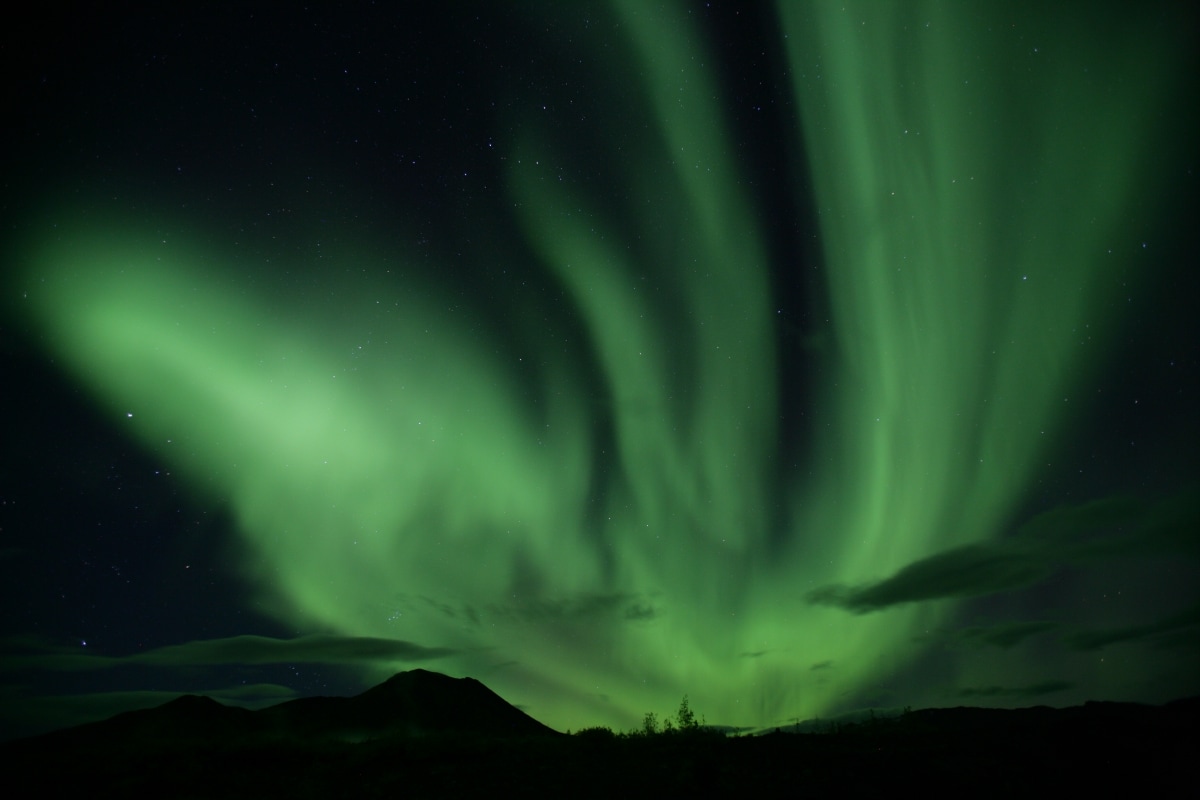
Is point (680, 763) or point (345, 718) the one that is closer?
point (680, 763)

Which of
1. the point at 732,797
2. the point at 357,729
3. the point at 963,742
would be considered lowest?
the point at 732,797

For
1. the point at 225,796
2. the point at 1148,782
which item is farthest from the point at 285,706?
the point at 1148,782

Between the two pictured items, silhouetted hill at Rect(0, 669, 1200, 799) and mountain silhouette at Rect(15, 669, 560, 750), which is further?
mountain silhouette at Rect(15, 669, 560, 750)

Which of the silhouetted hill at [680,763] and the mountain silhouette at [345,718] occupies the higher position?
the mountain silhouette at [345,718]

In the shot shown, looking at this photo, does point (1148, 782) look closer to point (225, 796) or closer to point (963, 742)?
point (963, 742)

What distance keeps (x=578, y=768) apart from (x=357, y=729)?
70.0 m

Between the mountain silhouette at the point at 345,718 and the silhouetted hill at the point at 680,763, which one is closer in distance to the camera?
the silhouetted hill at the point at 680,763

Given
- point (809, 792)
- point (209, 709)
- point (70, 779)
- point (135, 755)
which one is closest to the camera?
point (809, 792)

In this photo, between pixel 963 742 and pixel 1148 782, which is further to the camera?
pixel 963 742

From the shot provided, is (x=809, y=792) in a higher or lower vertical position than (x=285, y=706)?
lower

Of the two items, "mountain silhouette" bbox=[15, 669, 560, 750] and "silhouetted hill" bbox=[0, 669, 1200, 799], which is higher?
"mountain silhouette" bbox=[15, 669, 560, 750]

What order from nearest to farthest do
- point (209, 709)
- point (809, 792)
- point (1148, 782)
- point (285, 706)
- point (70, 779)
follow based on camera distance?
point (809, 792)
point (1148, 782)
point (70, 779)
point (209, 709)
point (285, 706)

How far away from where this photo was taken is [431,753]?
25.2 metres

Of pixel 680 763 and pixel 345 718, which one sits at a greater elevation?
pixel 345 718
